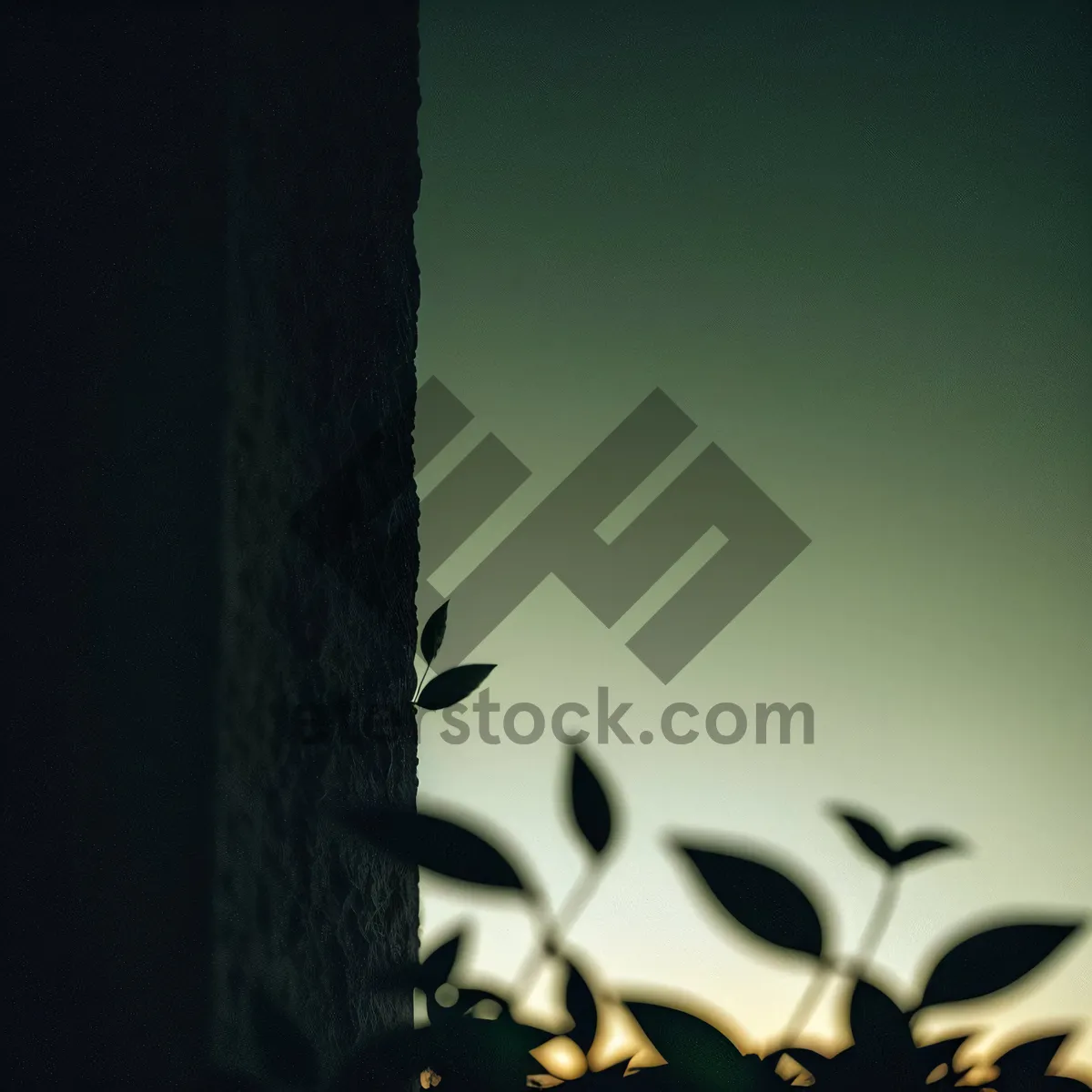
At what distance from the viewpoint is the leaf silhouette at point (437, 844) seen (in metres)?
0.35

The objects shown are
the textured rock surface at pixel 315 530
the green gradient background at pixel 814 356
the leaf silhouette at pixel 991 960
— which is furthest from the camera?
the green gradient background at pixel 814 356

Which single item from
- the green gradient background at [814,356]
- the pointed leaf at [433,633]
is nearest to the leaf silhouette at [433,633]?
the pointed leaf at [433,633]

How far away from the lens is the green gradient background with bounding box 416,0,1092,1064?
0.65 metres

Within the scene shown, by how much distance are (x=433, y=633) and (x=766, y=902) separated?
10.3 inches

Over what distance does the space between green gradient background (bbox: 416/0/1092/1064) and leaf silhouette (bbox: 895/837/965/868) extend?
0.26 metres

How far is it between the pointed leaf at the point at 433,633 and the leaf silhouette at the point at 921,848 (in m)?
0.27

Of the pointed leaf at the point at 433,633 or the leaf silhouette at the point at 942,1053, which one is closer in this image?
the leaf silhouette at the point at 942,1053

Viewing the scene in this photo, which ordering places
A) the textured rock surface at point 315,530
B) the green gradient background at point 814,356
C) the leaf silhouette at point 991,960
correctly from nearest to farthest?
the leaf silhouette at point 991,960 < the textured rock surface at point 315,530 < the green gradient background at point 814,356

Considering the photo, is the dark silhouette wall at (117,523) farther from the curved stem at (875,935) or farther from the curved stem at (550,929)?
the curved stem at (875,935)

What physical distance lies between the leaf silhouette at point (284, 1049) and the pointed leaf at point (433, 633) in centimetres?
20

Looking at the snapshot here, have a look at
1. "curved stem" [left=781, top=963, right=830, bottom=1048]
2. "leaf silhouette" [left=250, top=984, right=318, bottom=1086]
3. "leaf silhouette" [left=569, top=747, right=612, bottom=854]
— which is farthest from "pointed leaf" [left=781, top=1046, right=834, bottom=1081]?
"leaf silhouette" [left=250, top=984, right=318, bottom=1086]

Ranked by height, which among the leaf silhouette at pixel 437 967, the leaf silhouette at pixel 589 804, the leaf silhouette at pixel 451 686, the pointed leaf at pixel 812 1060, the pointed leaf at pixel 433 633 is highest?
the pointed leaf at pixel 433 633

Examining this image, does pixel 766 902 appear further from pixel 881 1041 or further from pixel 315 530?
pixel 315 530

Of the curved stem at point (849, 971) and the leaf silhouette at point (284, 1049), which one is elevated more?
the curved stem at point (849, 971)
